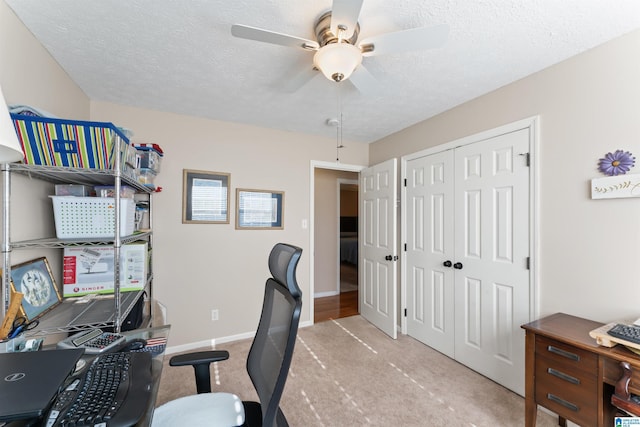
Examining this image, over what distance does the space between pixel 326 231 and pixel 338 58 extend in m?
3.46

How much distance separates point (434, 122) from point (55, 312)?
10.7 feet

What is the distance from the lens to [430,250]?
2688mm

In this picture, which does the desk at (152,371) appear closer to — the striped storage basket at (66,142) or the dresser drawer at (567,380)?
the striped storage basket at (66,142)

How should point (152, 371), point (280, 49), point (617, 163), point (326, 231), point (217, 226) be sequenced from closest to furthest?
point (152, 371), point (617, 163), point (280, 49), point (217, 226), point (326, 231)

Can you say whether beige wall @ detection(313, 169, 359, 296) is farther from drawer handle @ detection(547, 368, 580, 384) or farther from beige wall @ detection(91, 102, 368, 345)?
drawer handle @ detection(547, 368, 580, 384)

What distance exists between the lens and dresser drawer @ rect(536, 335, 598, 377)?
130 cm

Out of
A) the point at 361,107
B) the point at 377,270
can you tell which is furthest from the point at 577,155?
the point at 377,270

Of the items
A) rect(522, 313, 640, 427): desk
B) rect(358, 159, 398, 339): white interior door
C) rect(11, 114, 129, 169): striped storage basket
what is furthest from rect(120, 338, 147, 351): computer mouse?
rect(358, 159, 398, 339): white interior door

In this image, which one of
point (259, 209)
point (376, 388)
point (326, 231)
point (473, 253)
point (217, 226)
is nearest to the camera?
point (376, 388)

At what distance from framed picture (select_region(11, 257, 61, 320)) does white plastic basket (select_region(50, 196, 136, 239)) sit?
0.24 metres

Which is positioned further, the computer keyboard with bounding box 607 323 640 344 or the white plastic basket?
the white plastic basket

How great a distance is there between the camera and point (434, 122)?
2.65 m

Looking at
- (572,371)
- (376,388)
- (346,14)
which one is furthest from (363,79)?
(376,388)

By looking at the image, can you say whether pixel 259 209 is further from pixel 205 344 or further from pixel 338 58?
pixel 338 58
